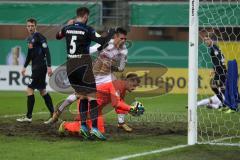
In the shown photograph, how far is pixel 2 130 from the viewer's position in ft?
34.3

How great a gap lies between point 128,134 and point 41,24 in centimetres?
1619

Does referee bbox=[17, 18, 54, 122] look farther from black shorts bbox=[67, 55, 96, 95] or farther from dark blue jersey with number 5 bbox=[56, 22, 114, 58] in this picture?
dark blue jersey with number 5 bbox=[56, 22, 114, 58]

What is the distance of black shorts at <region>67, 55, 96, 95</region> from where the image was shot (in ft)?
31.5

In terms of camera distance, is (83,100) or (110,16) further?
(110,16)

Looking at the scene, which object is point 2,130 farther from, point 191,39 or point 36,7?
point 36,7

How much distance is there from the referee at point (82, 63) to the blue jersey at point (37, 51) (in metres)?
2.57

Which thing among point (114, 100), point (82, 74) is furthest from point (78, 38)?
point (114, 100)

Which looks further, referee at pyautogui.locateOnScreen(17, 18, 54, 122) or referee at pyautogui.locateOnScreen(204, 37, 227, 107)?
referee at pyautogui.locateOnScreen(204, 37, 227, 107)

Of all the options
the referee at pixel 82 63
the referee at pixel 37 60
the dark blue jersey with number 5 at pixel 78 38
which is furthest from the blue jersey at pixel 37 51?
the dark blue jersey with number 5 at pixel 78 38

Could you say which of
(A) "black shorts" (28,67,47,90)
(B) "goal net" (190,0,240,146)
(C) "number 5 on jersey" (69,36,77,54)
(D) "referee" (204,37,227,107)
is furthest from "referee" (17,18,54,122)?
(D) "referee" (204,37,227,107)

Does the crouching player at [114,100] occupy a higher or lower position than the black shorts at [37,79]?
lower

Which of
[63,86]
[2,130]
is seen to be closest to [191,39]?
[2,130]

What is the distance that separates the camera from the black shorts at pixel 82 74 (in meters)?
9.60

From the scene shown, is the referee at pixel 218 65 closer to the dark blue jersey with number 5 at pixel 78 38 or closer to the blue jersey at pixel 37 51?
the blue jersey at pixel 37 51
